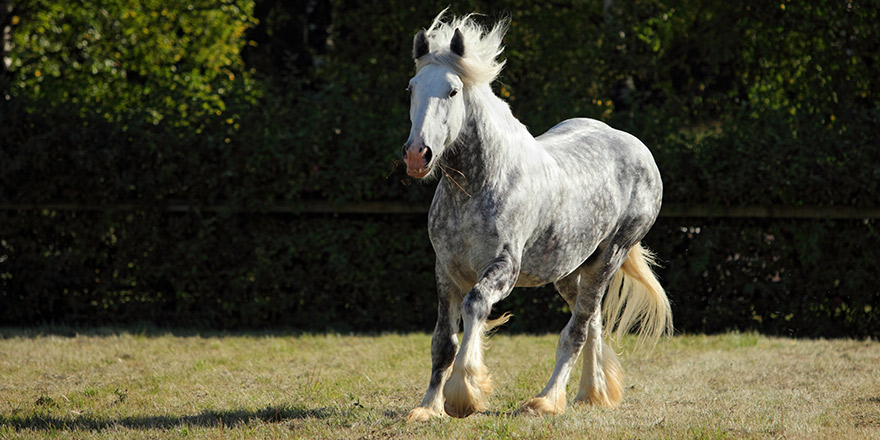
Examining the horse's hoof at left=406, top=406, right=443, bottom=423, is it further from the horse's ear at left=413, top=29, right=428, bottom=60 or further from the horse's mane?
the horse's ear at left=413, top=29, right=428, bottom=60

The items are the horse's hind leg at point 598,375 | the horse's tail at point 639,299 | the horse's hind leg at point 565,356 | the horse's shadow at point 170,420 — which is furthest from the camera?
the horse's tail at point 639,299

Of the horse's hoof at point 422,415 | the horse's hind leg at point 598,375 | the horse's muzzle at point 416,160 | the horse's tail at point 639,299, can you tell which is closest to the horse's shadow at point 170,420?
the horse's hoof at point 422,415

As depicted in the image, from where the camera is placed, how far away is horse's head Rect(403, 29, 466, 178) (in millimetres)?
4031

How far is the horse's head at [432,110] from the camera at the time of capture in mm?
4031

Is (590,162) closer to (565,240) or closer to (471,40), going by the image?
(565,240)

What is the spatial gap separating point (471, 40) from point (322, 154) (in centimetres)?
443

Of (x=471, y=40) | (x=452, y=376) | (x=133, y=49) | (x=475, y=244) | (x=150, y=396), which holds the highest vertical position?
(x=133, y=49)

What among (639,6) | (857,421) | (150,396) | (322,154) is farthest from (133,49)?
(857,421)

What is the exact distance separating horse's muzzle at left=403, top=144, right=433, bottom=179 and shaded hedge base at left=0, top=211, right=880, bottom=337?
15.7ft

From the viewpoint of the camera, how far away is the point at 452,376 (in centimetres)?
444

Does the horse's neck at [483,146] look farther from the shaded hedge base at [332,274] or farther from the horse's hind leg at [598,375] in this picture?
the shaded hedge base at [332,274]

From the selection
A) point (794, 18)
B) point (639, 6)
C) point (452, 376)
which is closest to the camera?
point (452, 376)

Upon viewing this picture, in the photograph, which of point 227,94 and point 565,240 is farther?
point 227,94

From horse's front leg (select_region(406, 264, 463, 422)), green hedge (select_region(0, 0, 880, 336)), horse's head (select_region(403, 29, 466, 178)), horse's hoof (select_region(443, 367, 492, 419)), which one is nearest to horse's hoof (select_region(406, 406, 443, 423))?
horse's front leg (select_region(406, 264, 463, 422))
